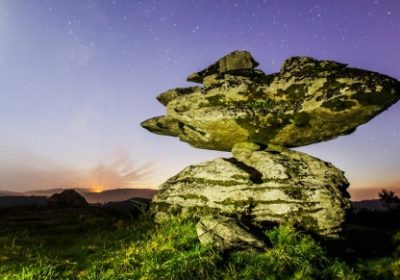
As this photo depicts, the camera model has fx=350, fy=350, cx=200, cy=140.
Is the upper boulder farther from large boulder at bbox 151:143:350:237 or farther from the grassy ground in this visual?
the grassy ground

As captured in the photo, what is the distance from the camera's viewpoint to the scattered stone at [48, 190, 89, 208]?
2530cm

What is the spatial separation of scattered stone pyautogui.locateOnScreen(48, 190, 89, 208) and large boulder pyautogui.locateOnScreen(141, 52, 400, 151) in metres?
11.3

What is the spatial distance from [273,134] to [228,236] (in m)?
7.80

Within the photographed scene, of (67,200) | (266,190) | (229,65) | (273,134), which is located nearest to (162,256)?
(266,190)

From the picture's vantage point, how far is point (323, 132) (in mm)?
18250

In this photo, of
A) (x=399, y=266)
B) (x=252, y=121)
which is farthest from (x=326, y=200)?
(x=252, y=121)

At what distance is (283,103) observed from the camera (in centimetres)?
1770

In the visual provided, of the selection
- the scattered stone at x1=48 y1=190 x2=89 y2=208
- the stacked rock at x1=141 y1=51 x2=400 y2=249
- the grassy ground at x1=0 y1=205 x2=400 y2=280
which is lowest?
the grassy ground at x1=0 y1=205 x2=400 y2=280

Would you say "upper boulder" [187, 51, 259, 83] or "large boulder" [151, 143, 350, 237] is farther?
"upper boulder" [187, 51, 259, 83]

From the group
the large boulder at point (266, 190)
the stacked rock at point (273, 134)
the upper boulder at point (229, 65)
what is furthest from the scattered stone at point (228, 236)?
the upper boulder at point (229, 65)

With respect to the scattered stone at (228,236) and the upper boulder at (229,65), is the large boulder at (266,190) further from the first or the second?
the upper boulder at (229,65)

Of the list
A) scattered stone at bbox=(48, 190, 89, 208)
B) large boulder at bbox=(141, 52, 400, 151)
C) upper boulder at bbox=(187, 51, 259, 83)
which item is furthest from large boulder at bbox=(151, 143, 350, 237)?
scattered stone at bbox=(48, 190, 89, 208)

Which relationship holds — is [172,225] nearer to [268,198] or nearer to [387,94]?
[268,198]

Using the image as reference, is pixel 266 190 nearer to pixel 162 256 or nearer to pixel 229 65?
pixel 162 256
